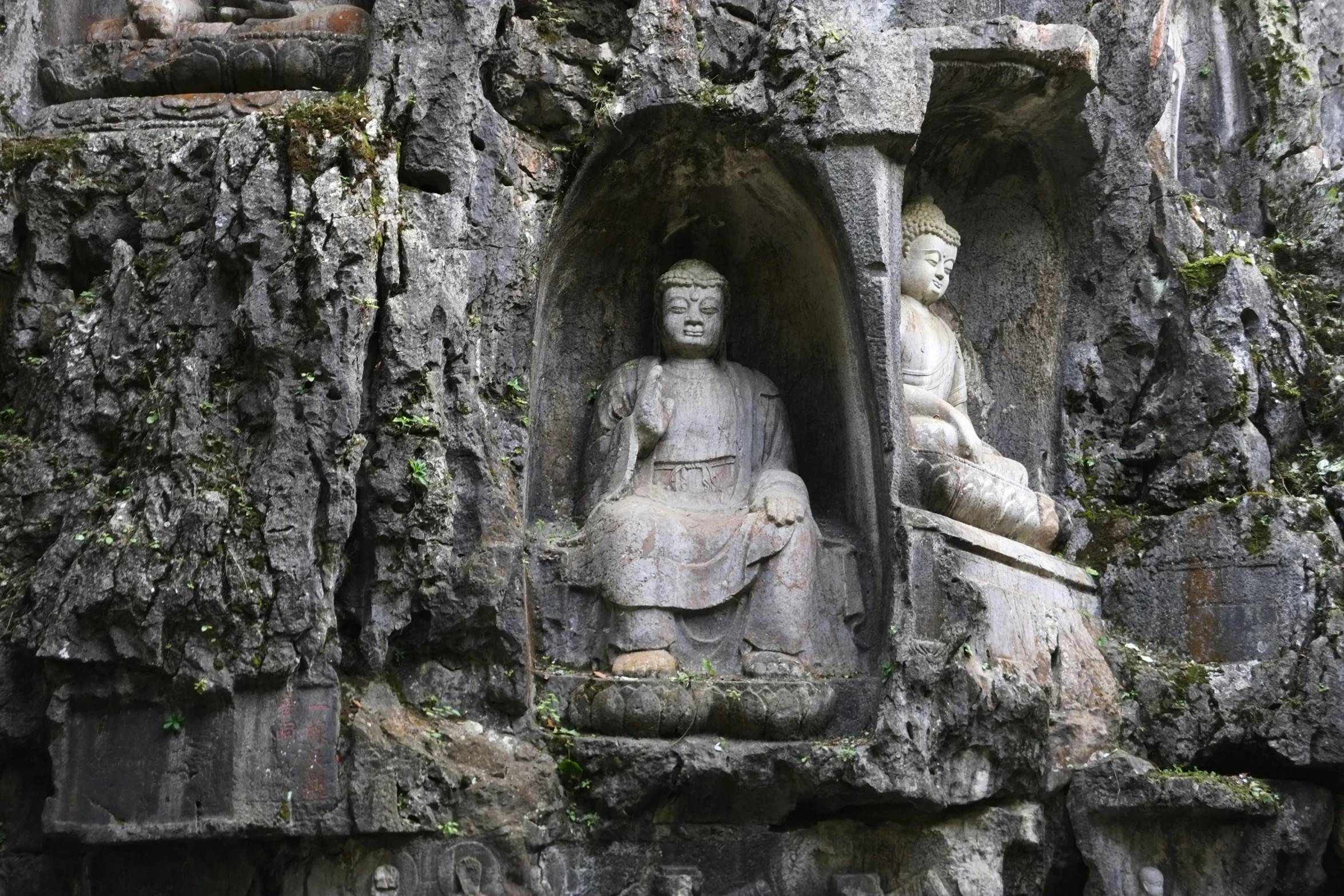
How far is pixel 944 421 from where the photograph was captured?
378 inches

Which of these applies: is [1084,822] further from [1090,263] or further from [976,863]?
[1090,263]

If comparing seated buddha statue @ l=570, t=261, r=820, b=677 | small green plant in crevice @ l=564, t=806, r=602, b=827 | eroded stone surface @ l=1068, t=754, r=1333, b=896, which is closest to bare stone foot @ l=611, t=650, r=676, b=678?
seated buddha statue @ l=570, t=261, r=820, b=677

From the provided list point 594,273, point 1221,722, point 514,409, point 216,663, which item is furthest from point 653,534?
point 1221,722

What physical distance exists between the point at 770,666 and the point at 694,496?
112 cm

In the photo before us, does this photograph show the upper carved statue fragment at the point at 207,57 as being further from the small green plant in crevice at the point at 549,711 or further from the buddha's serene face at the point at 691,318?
the small green plant in crevice at the point at 549,711

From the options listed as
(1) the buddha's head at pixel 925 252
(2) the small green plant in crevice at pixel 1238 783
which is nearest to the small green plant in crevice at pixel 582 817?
(2) the small green plant in crevice at pixel 1238 783

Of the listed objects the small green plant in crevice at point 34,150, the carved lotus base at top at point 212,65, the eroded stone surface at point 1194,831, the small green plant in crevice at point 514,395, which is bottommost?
the eroded stone surface at point 1194,831

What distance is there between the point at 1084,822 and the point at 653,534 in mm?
2482

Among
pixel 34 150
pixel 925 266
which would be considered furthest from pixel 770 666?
pixel 34 150

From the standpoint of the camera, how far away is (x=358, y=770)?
25.5ft

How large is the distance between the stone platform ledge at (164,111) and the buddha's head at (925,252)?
10.4 ft

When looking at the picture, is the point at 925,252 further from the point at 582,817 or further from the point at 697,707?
the point at 582,817

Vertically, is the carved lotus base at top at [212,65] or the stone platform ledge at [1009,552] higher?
the carved lotus base at top at [212,65]

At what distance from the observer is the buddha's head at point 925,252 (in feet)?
32.6
